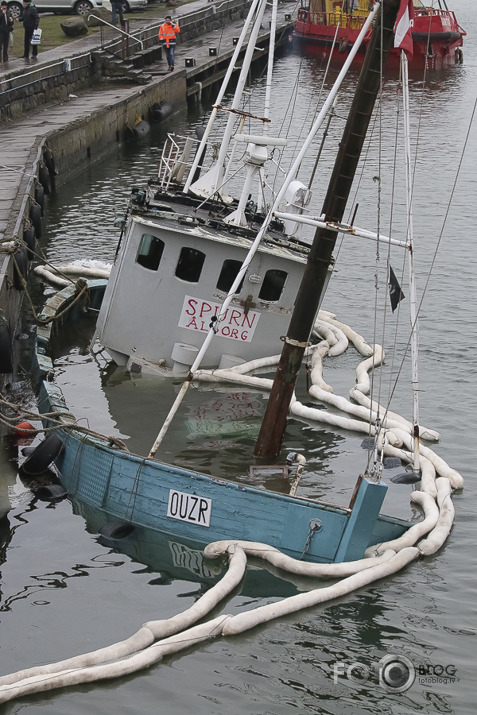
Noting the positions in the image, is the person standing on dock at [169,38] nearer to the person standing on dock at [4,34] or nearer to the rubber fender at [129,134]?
the rubber fender at [129,134]

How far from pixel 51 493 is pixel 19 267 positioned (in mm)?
7620

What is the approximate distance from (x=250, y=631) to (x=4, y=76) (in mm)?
28844

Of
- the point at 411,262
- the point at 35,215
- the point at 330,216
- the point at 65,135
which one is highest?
the point at 330,216

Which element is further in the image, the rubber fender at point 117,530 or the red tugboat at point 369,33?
the red tugboat at point 369,33

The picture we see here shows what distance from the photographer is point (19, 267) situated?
21281 mm

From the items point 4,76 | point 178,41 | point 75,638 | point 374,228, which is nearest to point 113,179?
point 4,76

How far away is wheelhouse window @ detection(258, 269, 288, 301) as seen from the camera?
18812mm

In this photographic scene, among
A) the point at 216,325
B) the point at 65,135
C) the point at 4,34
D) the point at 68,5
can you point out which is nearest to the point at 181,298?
the point at 216,325

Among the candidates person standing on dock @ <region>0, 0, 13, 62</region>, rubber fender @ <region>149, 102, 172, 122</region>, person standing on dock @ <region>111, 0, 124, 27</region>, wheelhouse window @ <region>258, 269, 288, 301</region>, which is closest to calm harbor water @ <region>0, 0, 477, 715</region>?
wheelhouse window @ <region>258, 269, 288, 301</region>

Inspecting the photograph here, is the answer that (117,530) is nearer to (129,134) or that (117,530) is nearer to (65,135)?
(65,135)

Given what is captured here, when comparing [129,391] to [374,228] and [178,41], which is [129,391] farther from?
[178,41]

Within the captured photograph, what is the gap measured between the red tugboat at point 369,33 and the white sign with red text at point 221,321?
127 feet

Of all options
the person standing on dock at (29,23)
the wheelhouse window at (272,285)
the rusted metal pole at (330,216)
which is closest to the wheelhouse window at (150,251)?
the wheelhouse window at (272,285)

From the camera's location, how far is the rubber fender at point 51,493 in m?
14.9
